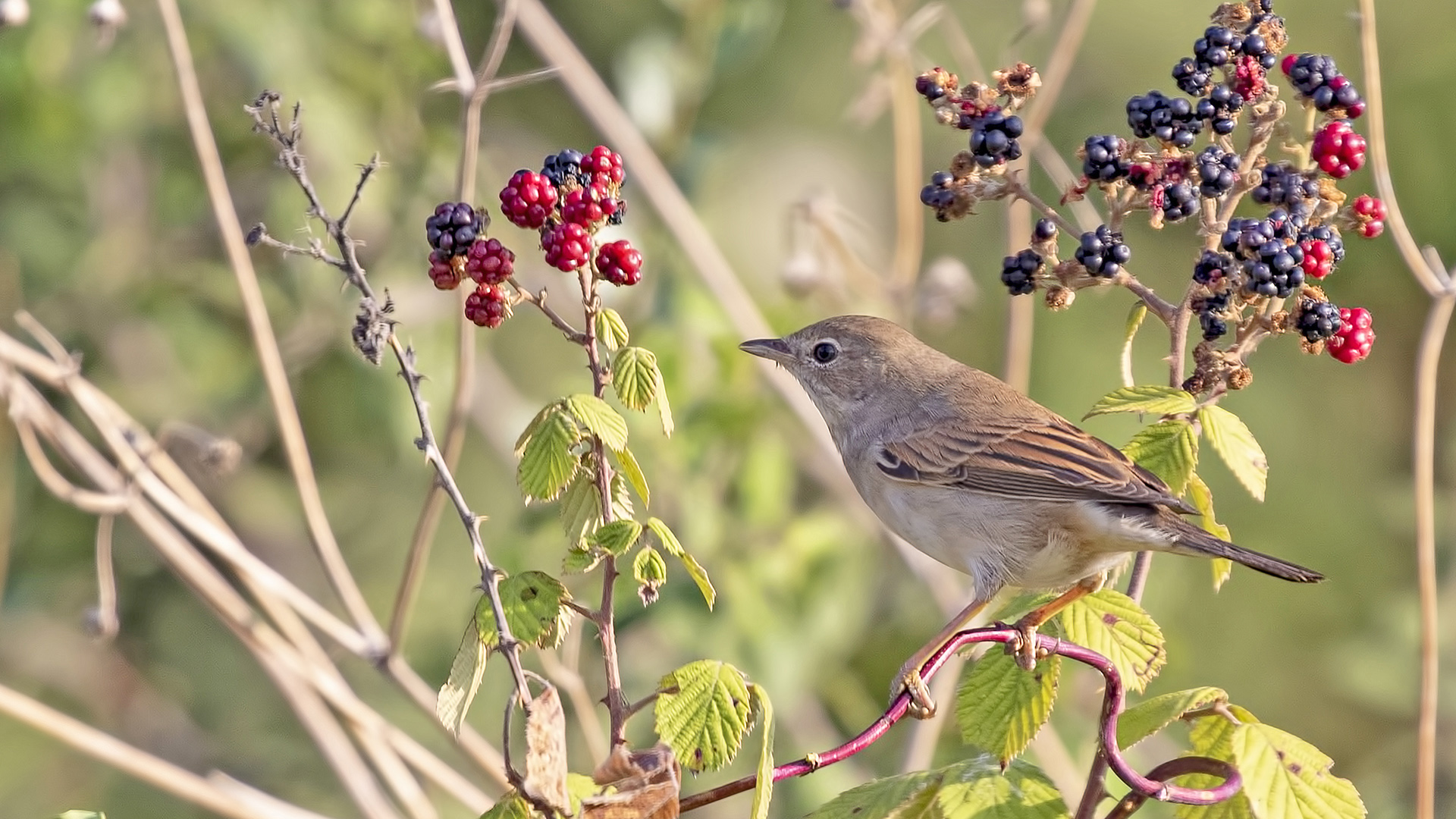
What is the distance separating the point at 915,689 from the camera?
277cm

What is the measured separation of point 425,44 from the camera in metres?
5.34

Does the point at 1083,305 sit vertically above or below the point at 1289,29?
below

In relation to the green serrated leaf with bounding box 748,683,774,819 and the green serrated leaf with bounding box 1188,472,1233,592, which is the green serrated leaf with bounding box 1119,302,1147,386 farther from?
the green serrated leaf with bounding box 748,683,774,819

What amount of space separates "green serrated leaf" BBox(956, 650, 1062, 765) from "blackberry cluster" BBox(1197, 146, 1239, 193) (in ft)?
2.85

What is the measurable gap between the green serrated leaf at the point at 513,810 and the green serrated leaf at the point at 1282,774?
112cm

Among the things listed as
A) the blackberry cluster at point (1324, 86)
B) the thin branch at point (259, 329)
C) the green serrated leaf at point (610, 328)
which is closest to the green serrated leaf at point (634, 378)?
the green serrated leaf at point (610, 328)

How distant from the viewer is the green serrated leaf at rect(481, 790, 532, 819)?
214cm

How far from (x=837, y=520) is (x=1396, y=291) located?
123 inches

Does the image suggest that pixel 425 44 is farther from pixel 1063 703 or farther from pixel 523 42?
pixel 1063 703

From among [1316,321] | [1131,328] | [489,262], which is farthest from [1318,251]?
[489,262]

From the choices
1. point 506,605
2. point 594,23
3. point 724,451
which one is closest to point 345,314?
point 724,451

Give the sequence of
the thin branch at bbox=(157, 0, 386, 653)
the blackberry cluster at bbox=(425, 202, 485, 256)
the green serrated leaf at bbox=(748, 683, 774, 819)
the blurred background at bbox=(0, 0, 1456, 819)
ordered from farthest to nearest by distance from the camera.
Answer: the blurred background at bbox=(0, 0, 1456, 819), the thin branch at bbox=(157, 0, 386, 653), the blackberry cluster at bbox=(425, 202, 485, 256), the green serrated leaf at bbox=(748, 683, 774, 819)

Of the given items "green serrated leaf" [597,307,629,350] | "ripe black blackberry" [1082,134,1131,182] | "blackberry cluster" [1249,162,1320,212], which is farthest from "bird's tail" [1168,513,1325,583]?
"green serrated leaf" [597,307,629,350]

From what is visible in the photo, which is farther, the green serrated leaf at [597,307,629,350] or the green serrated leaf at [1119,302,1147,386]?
A: the green serrated leaf at [1119,302,1147,386]
